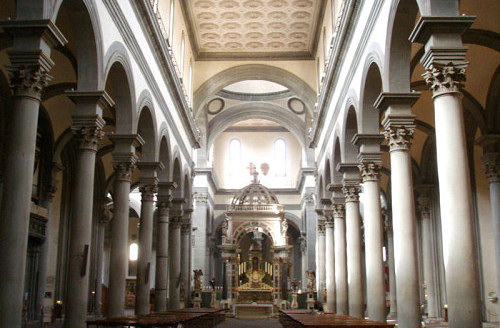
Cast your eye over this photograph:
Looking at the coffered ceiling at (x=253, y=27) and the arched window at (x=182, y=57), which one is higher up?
the coffered ceiling at (x=253, y=27)

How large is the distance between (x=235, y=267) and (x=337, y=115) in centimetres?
1782

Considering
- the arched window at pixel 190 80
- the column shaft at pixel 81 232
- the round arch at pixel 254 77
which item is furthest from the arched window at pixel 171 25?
the column shaft at pixel 81 232

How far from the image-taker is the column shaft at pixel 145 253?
18.6 meters

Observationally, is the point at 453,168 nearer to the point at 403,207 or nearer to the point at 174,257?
the point at 403,207

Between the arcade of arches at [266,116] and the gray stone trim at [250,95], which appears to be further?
the gray stone trim at [250,95]

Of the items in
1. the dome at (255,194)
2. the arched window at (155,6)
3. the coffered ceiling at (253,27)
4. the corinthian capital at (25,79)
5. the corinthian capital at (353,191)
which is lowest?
the corinthian capital at (353,191)

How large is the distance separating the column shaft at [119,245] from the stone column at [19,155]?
19.7 ft

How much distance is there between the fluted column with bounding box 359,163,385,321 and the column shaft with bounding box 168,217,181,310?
11631 millimetres

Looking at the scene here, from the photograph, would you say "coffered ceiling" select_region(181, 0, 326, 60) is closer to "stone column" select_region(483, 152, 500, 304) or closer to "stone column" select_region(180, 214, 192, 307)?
"stone column" select_region(180, 214, 192, 307)

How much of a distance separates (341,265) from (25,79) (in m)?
15.5

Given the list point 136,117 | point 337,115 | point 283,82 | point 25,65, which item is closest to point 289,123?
point 283,82

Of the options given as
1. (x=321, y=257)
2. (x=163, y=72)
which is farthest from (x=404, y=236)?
(x=321, y=257)

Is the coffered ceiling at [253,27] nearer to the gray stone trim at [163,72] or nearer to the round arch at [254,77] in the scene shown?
the round arch at [254,77]

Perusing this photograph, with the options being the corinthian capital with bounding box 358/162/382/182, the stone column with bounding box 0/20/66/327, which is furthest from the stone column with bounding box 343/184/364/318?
the stone column with bounding box 0/20/66/327
